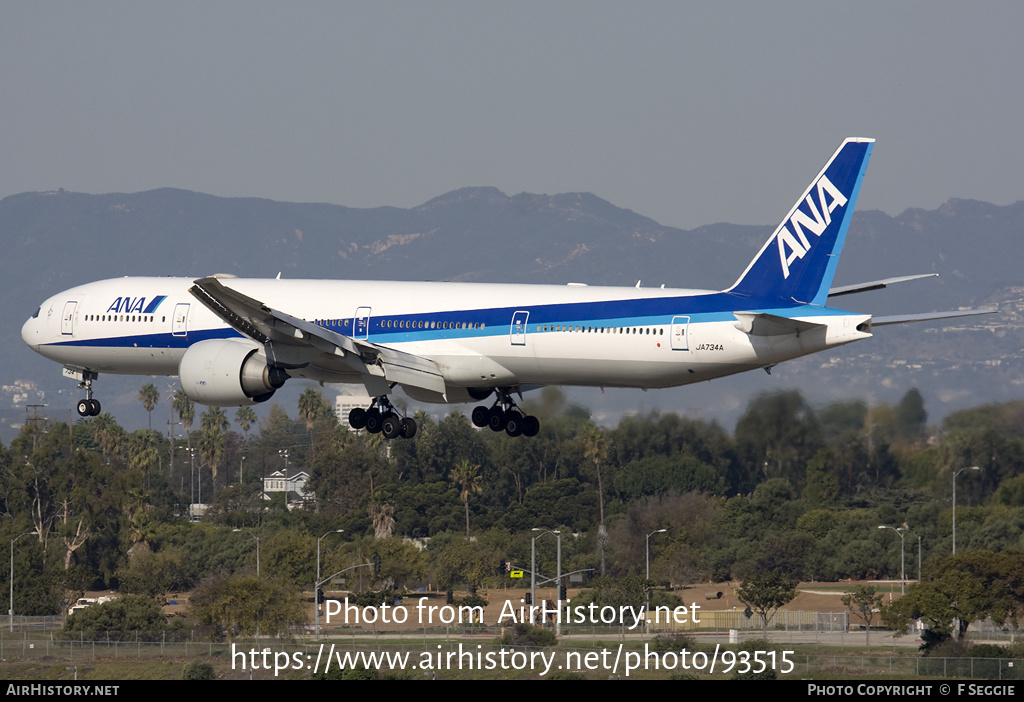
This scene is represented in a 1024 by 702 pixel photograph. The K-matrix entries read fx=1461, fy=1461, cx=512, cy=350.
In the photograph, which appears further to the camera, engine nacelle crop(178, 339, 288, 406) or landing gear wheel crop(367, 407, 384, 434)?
landing gear wheel crop(367, 407, 384, 434)

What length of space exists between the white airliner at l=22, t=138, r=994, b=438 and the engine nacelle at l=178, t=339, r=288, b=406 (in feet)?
0.16

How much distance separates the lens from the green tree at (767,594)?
92625mm

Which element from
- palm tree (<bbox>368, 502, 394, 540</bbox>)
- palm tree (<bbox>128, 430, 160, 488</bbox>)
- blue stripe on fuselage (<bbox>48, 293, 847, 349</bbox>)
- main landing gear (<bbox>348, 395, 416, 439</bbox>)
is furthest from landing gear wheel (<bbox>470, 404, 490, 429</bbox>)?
palm tree (<bbox>128, 430, 160, 488</bbox>)

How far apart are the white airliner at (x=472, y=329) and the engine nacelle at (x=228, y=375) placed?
1.9 inches

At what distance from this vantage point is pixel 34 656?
7500 centimetres

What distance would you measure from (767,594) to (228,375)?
52499 millimetres

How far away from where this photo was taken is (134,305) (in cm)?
5353

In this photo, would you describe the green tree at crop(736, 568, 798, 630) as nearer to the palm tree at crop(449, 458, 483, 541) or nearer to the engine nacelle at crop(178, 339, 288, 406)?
the engine nacelle at crop(178, 339, 288, 406)

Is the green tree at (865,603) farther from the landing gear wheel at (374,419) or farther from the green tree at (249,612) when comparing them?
the landing gear wheel at (374,419)

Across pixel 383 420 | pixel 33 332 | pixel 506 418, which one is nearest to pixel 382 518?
pixel 33 332

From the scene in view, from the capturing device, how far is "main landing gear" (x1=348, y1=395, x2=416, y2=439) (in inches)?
1982

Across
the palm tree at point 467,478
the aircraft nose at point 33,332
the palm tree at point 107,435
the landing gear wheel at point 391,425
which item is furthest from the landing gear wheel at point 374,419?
the palm tree at point 107,435

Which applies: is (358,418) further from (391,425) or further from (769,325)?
(769,325)
